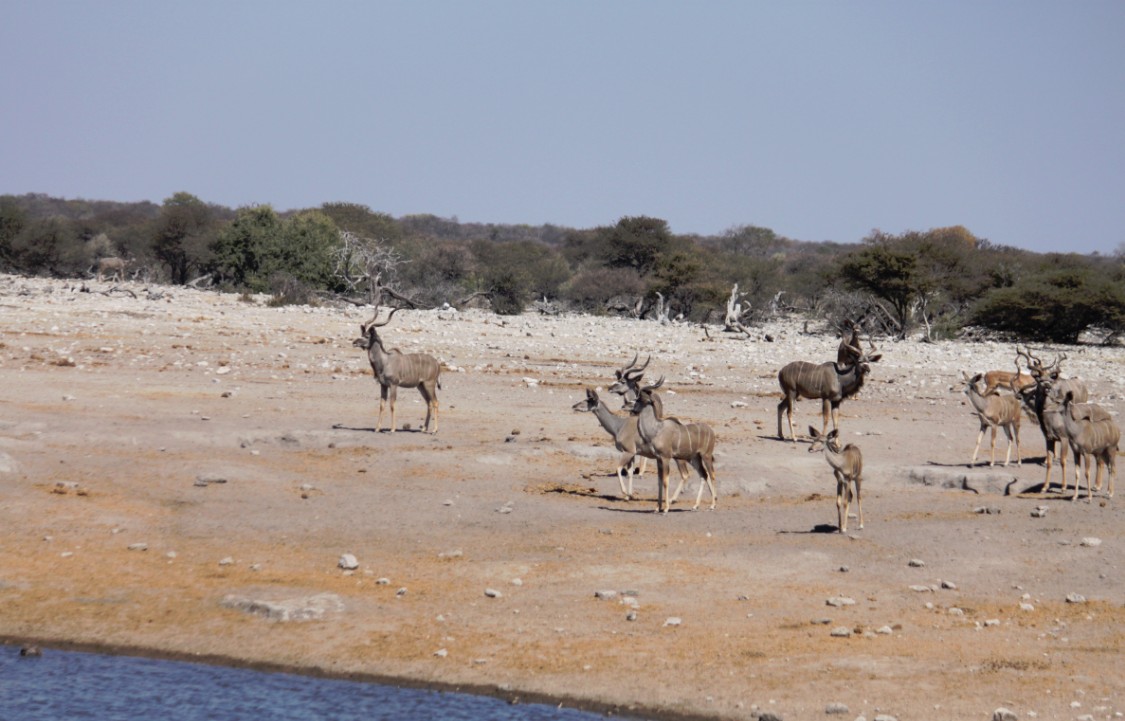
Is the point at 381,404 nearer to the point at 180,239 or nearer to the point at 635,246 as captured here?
the point at 180,239

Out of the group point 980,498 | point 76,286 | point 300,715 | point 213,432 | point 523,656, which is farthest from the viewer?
point 76,286

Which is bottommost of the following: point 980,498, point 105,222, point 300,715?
point 300,715

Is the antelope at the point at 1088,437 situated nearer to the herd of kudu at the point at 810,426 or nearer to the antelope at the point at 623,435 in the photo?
the herd of kudu at the point at 810,426

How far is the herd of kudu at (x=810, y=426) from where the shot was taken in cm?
1474

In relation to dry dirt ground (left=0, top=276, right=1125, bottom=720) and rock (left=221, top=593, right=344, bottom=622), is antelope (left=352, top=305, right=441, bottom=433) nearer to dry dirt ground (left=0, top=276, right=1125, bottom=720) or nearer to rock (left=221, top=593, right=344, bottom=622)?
dry dirt ground (left=0, top=276, right=1125, bottom=720)

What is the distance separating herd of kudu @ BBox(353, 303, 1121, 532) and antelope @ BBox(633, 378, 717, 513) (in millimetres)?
11

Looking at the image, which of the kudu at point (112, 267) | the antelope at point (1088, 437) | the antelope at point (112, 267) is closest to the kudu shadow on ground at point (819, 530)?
the antelope at point (1088, 437)

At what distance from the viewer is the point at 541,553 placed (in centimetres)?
1303

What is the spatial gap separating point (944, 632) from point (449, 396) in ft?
42.7

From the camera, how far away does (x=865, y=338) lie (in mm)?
37688

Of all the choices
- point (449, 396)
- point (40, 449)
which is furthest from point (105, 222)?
point (40, 449)

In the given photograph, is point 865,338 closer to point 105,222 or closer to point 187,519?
point 187,519

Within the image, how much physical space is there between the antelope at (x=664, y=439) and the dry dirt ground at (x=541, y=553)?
480mm

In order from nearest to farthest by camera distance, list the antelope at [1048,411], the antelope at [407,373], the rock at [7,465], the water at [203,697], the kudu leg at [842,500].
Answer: the water at [203,697] < the kudu leg at [842,500] < the rock at [7,465] < the antelope at [1048,411] < the antelope at [407,373]
